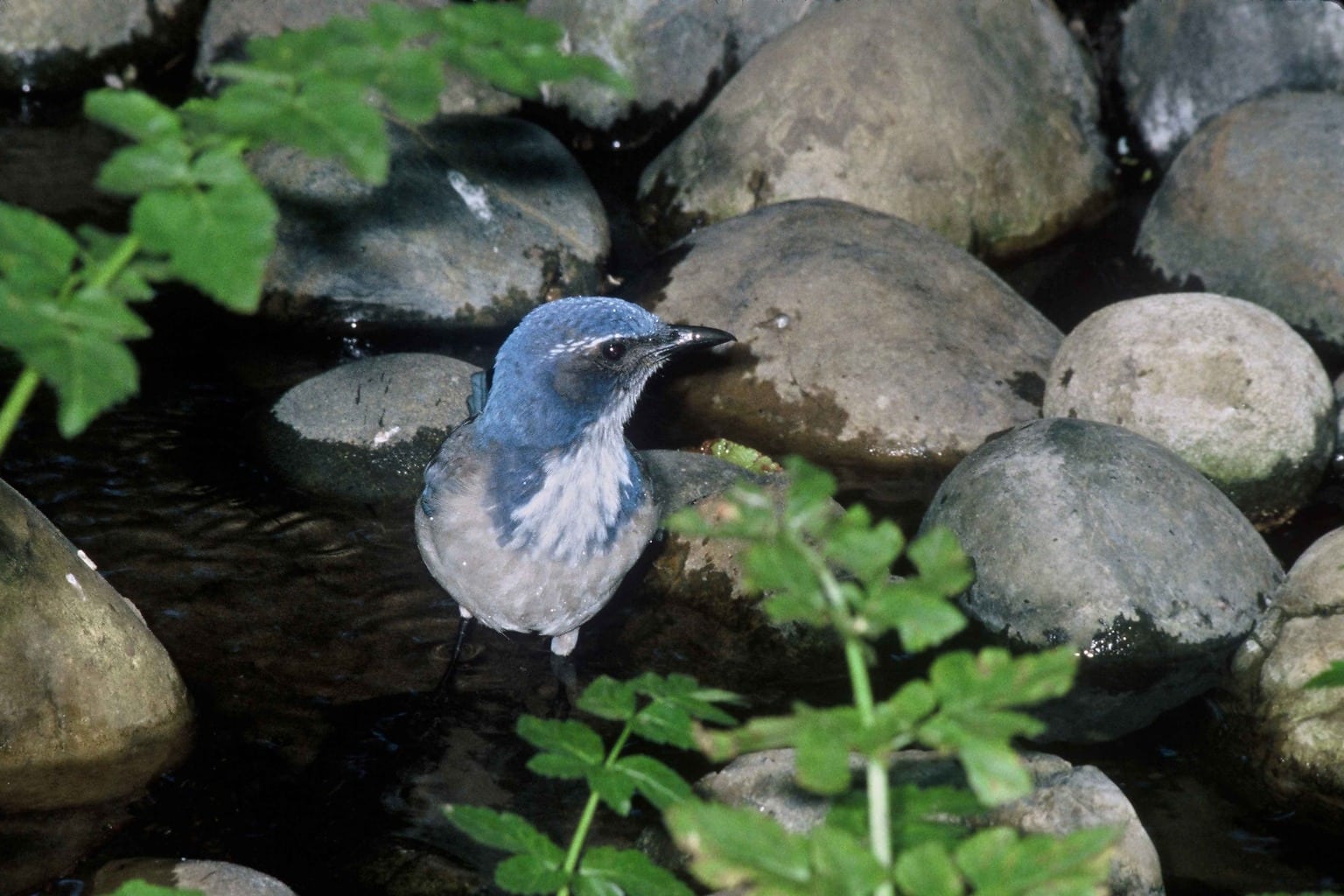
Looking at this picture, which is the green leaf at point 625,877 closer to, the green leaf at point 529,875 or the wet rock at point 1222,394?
the green leaf at point 529,875

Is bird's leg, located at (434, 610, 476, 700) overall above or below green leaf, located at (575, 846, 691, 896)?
below

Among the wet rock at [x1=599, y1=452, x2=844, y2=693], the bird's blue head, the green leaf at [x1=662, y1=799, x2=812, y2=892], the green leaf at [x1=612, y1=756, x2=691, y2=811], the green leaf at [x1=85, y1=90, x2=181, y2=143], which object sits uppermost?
the green leaf at [x1=85, y1=90, x2=181, y2=143]

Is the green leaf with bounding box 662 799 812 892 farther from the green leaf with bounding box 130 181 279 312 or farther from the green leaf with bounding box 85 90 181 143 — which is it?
the green leaf with bounding box 85 90 181 143

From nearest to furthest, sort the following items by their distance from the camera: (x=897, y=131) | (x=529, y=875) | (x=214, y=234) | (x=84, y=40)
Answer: (x=214, y=234), (x=529, y=875), (x=897, y=131), (x=84, y=40)

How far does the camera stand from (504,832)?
195 cm

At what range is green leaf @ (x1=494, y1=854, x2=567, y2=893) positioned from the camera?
1878 mm

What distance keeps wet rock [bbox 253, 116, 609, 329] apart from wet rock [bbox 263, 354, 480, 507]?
109 centimetres

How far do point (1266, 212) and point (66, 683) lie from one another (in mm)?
6621

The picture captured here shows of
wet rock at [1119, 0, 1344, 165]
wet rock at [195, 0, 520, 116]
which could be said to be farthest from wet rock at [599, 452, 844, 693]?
wet rock at [1119, 0, 1344, 165]

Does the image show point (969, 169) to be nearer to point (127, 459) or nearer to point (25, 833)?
point (127, 459)

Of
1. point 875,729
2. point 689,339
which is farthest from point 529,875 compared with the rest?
point 689,339

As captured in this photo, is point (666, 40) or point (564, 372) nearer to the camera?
point (564, 372)

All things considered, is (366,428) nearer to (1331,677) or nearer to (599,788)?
(599,788)

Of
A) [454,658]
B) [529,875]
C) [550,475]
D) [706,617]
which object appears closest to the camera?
[529,875]
